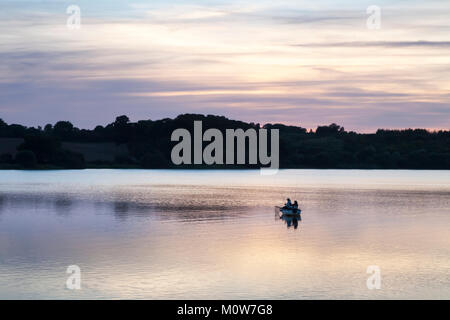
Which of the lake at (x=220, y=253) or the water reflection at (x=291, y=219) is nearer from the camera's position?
the lake at (x=220, y=253)

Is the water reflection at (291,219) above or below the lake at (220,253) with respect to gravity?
above

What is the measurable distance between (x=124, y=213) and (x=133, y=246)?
22368 millimetres

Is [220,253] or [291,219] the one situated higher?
[291,219]

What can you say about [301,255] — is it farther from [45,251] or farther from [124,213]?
[124,213]

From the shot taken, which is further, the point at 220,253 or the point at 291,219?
the point at 291,219

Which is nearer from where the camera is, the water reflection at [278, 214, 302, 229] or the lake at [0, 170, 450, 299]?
the lake at [0, 170, 450, 299]

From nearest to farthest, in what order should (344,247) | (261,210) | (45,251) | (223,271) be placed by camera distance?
(223,271)
(45,251)
(344,247)
(261,210)

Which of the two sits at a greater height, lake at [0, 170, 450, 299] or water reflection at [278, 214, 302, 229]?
water reflection at [278, 214, 302, 229]

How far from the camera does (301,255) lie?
35.8 m

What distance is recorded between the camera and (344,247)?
38781mm

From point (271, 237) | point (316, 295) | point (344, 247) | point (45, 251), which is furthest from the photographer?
point (271, 237)
